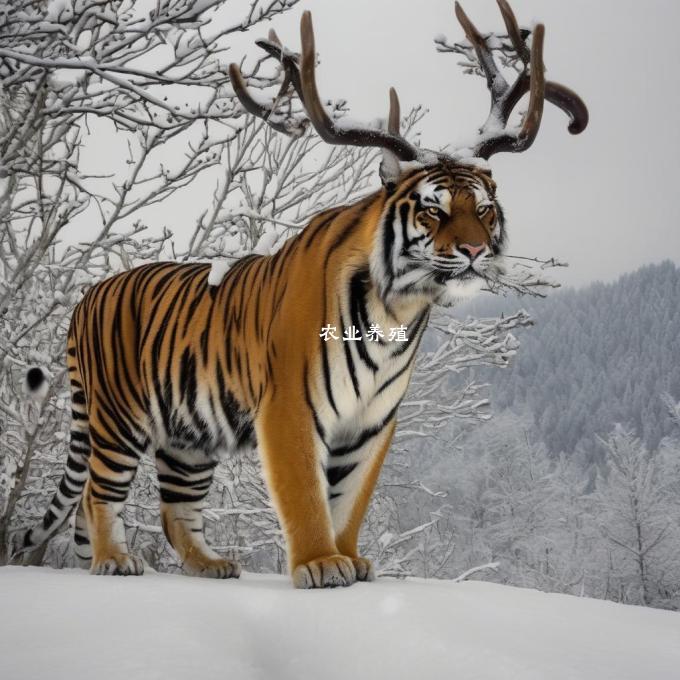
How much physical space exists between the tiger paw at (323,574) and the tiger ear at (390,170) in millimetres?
1041

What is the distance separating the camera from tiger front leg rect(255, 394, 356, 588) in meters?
2.22

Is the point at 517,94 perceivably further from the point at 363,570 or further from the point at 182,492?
the point at 182,492

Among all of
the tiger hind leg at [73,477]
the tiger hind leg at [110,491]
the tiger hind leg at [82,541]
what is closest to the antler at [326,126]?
the tiger hind leg at [110,491]

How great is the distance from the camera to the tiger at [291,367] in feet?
7.45

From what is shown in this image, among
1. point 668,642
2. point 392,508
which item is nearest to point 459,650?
point 668,642

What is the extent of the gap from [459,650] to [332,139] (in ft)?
4.70

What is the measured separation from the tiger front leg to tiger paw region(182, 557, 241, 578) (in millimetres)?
481

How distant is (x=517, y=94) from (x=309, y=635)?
5.93 ft

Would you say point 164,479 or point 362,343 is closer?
point 362,343

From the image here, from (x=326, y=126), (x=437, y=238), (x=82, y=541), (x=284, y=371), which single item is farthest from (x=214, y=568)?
(x=326, y=126)

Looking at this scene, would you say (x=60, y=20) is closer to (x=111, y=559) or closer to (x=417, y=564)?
(x=111, y=559)

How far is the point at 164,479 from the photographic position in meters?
2.92

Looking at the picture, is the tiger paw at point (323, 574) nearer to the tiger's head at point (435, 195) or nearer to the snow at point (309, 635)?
the snow at point (309, 635)

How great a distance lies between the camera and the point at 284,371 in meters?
2.33
